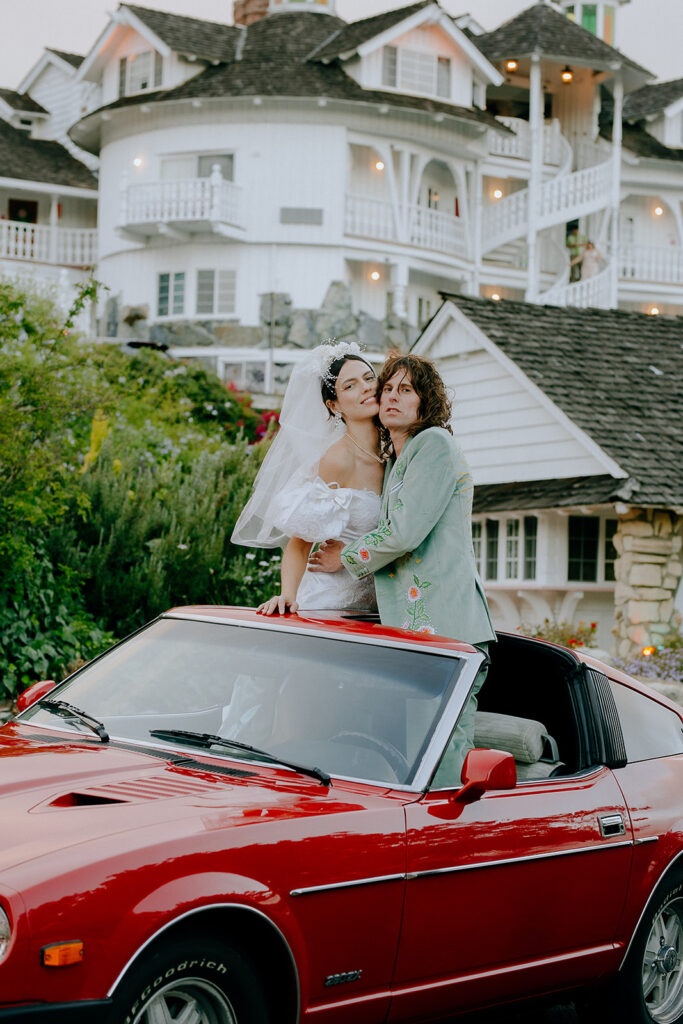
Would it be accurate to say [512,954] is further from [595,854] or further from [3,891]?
[3,891]

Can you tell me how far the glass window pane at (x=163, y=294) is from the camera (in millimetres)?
39219

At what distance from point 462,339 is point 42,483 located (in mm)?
8335

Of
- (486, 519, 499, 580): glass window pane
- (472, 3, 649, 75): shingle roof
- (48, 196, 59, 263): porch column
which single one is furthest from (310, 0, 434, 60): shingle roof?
(486, 519, 499, 580): glass window pane

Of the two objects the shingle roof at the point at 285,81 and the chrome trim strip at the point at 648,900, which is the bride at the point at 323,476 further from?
the shingle roof at the point at 285,81

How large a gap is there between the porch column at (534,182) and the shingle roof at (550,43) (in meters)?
0.51

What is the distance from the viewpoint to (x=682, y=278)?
43.3 m

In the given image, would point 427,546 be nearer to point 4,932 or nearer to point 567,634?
point 4,932

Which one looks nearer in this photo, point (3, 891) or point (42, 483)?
point (3, 891)

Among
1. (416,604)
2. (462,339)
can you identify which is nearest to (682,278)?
(462,339)

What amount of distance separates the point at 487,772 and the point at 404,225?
3543cm

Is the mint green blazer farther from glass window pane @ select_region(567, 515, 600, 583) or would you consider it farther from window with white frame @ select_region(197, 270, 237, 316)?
window with white frame @ select_region(197, 270, 237, 316)

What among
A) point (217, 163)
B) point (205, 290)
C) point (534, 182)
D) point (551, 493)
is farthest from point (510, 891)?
point (534, 182)

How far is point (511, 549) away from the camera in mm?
18266

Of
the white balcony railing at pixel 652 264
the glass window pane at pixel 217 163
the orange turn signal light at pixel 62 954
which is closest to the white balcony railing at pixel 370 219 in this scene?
the glass window pane at pixel 217 163
